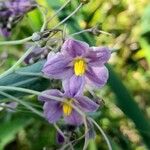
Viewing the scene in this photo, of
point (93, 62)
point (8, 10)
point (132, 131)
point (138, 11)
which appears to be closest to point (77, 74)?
point (93, 62)

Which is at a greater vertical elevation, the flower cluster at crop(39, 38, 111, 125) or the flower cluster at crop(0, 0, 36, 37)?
the flower cluster at crop(0, 0, 36, 37)

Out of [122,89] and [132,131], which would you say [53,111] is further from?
[132,131]

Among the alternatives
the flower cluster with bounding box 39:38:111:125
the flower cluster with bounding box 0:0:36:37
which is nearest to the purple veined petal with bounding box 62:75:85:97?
the flower cluster with bounding box 39:38:111:125

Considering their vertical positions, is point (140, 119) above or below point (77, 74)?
below

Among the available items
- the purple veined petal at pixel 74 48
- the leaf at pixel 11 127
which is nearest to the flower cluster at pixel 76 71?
the purple veined petal at pixel 74 48

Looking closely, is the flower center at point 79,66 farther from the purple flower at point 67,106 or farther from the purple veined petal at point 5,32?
the purple veined petal at point 5,32

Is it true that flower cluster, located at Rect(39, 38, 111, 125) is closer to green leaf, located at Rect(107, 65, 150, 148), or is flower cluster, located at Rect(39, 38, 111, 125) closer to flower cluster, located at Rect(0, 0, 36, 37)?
green leaf, located at Rect(107, 65, 150, 148)
